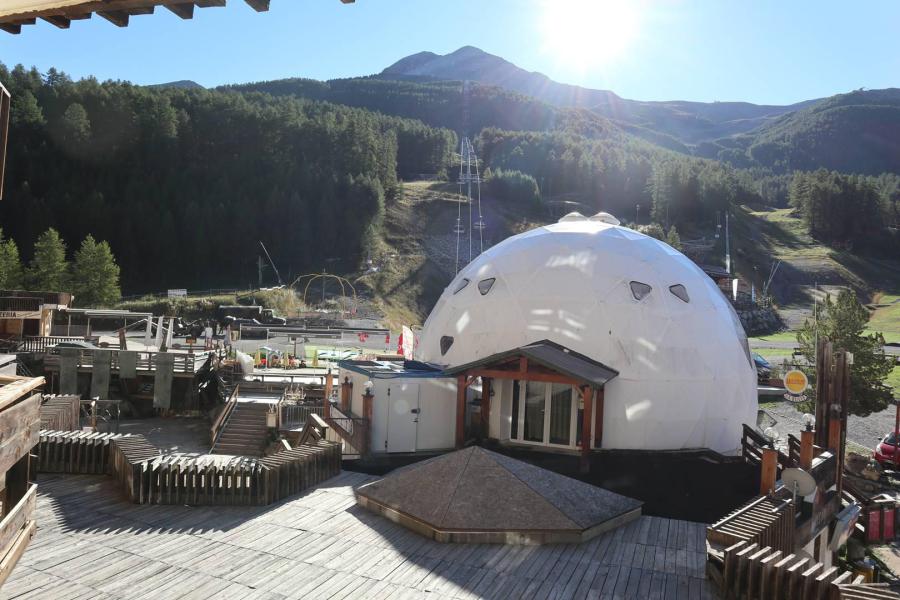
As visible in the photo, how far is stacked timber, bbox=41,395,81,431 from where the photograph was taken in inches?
522

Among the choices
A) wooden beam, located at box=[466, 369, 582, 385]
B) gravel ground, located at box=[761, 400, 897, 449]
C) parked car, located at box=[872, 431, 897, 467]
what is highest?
wooden beam, located at box=[466, 369, 582, 385]

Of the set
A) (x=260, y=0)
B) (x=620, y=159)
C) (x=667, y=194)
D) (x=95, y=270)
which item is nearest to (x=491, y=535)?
(x=260, y=0)

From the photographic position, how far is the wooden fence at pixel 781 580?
6.35 meters

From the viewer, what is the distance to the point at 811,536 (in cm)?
1053

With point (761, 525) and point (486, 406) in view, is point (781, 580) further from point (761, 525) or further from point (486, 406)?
point (486, 406)

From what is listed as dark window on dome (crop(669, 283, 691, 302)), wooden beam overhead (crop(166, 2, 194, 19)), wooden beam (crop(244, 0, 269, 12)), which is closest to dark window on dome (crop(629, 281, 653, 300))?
dark window on dome (crop(669, 283, 691, 302))

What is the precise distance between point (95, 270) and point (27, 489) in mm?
55316

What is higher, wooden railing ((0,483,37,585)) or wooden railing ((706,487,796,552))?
wooden railing ((0,483,37,585))

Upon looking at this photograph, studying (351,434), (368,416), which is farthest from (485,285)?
(351,434)

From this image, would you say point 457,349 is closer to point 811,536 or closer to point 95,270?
point 811,536

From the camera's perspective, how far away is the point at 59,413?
13688mm

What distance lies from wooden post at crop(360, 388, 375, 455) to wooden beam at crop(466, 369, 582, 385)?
2427 millimetres

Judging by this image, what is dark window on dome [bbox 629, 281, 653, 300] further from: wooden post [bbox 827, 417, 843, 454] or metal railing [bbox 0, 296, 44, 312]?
metal railing [bbox 0, 296, 44, 312]

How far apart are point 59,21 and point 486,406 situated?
42.3 ft
